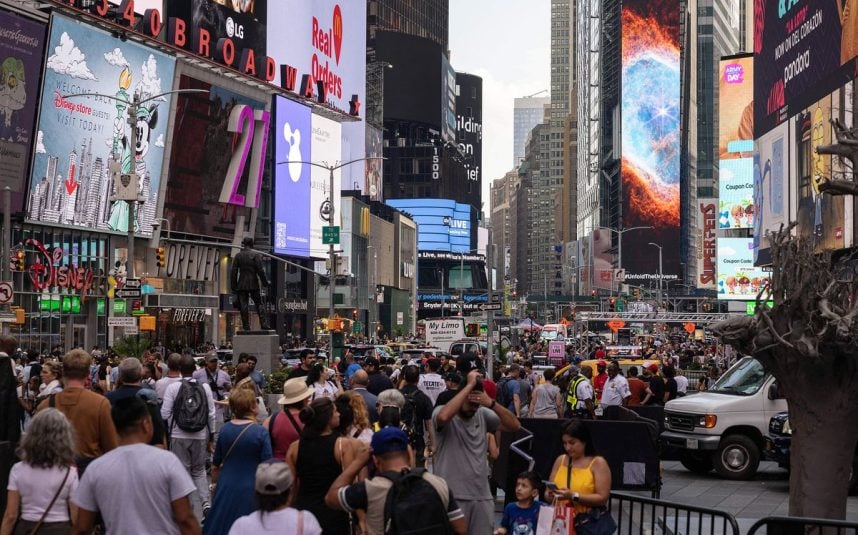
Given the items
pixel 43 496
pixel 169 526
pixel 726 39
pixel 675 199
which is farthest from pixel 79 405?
pixel 726 39

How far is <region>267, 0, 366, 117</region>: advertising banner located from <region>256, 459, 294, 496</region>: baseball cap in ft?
282

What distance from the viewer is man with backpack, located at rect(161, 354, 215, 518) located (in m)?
13.7

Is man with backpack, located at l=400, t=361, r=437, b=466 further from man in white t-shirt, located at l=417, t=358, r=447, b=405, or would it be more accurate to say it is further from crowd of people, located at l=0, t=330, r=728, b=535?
man in white t-shirt, located at l=417, t=358, r=447, b=405

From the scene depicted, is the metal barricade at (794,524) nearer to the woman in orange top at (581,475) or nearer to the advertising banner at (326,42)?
the woman in orange top at (581,475)

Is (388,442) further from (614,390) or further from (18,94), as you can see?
(18,94)

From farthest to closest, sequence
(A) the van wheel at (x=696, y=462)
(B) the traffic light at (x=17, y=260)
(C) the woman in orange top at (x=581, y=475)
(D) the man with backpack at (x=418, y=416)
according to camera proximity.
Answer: (B) the traffic light at (x=17, y=260) → (A) the van wheel at (x=696, y=462) → (D) the man with backpack at (x=418, y=416) → (C) the woman in orange top at (x=581, y=475)

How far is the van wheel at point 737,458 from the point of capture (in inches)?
812

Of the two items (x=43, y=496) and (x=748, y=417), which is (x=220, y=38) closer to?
(x=748, y=417)

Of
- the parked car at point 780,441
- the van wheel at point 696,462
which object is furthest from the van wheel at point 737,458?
the parked car at point 780,441

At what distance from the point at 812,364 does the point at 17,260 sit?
42872 millimetres

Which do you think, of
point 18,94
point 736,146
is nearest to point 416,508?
point 18,94

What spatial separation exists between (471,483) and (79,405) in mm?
3128

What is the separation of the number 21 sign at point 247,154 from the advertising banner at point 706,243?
287ft

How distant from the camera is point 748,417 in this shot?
68.1 ft
